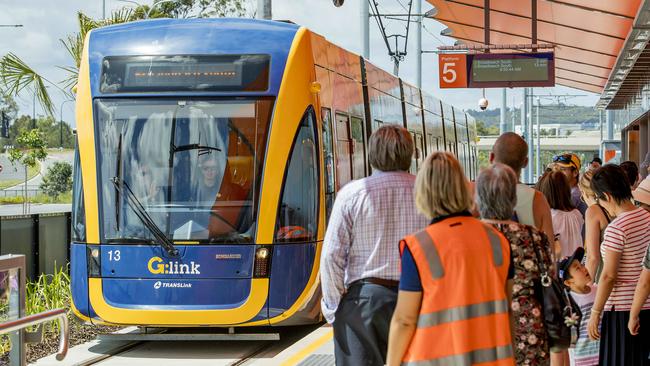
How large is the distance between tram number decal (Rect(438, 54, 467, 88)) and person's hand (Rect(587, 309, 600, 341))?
593 inches

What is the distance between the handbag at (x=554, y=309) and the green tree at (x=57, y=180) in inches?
3112

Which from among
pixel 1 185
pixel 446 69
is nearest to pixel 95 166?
pixel 446 69

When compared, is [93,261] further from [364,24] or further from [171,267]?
[364,24]

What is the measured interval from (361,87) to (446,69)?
26.7 ft

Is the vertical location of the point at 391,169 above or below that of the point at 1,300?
above

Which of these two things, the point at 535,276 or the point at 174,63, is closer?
the point at 535,276

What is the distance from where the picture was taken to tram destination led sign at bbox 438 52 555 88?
2067 cm

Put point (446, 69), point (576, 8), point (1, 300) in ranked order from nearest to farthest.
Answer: point (1, 300) < point (576, 8) < point (446, 69)

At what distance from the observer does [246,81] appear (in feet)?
35.4

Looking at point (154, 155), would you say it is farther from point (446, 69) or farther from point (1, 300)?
point (446, 69)

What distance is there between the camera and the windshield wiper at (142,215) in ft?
34.4

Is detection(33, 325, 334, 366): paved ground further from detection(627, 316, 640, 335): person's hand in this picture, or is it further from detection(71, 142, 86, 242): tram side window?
detection(627, 316, 640, 335): person's hand

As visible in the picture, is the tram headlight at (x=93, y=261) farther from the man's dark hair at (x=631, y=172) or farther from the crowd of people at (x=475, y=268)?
the man's dark hair at (x=631, y=172)

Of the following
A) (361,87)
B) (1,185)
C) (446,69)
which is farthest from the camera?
(1,185)
